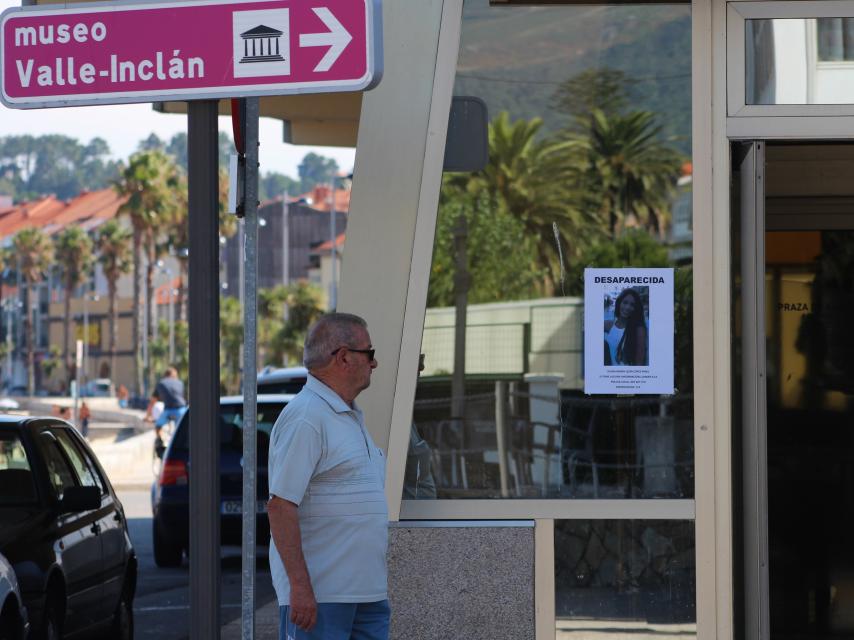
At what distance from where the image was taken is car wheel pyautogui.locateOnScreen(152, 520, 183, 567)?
14.1 metres

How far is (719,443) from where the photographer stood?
6.16 meters

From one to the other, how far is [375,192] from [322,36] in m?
2.27

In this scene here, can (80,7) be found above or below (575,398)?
above

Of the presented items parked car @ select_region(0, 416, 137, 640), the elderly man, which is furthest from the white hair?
parked car @ select_region(0, 416, 137, 640)

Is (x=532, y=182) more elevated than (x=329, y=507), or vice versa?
(x=532, y=182)

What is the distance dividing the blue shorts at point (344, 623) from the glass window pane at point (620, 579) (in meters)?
1.75

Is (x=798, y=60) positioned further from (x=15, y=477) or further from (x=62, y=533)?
(x=15, y=477)

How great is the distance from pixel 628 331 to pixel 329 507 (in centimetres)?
218

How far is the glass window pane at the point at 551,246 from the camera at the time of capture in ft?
20.6

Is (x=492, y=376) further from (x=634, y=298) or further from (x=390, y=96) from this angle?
(x=390, y=96)

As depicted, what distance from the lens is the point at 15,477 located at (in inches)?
315

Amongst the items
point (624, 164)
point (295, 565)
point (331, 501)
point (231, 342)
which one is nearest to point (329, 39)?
point (331, 501)

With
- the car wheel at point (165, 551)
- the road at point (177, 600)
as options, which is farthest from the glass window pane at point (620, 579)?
the car wheel at point (165, 551)

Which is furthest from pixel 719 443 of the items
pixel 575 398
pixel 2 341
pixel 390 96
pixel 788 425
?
pixel 2 341
